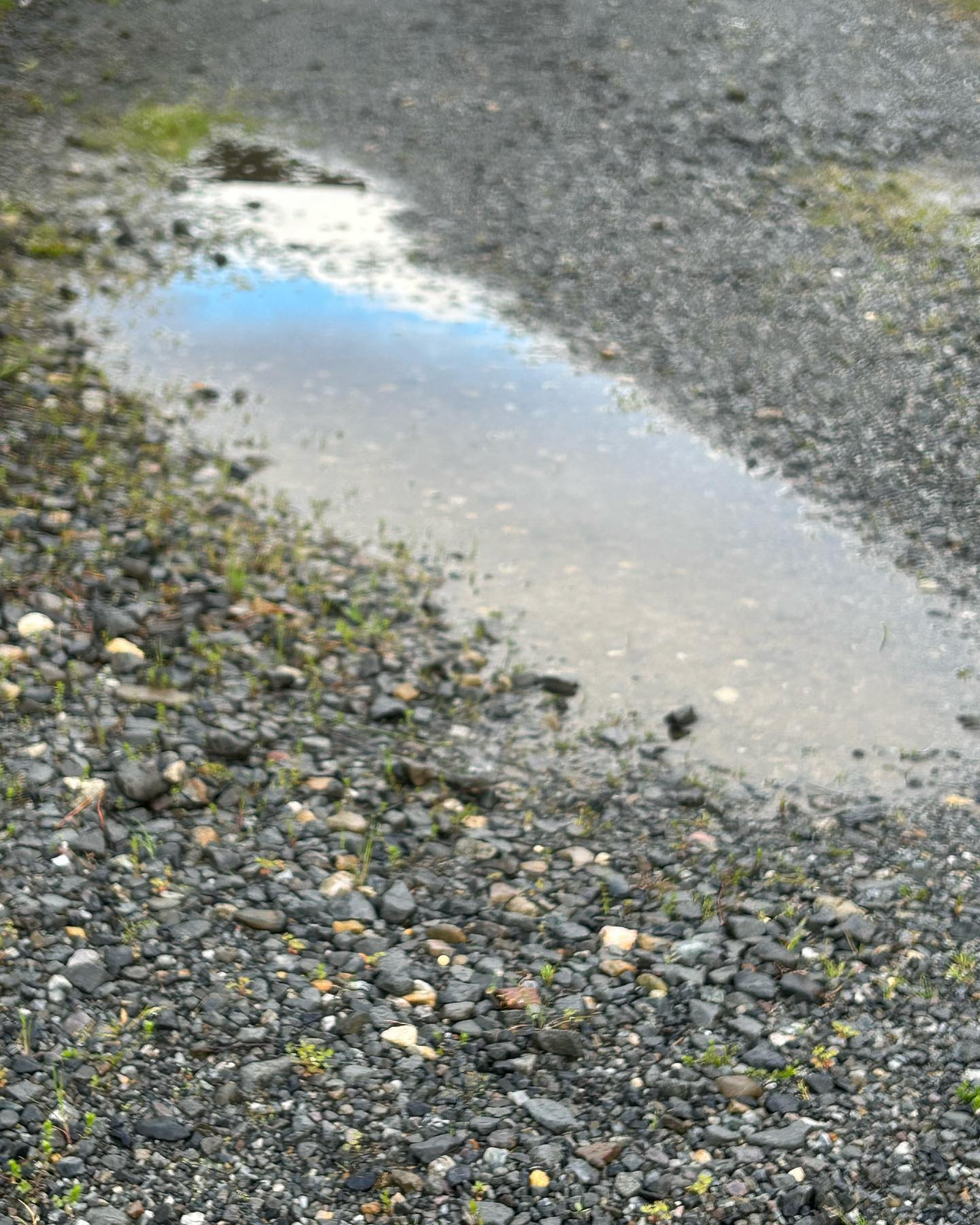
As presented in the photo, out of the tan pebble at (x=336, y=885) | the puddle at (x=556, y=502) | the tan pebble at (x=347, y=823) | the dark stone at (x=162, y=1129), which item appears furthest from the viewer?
the puddle at (x=556, y=502)

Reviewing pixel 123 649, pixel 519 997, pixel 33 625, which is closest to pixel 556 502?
pixel 123 649

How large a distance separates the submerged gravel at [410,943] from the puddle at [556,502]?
0.58 meters

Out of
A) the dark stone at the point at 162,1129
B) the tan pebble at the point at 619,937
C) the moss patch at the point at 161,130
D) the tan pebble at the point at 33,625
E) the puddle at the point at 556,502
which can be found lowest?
the dark stone at the point at 162,1129

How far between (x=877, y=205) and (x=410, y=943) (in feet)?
30.1

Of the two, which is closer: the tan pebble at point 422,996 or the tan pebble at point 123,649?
the tan pebble at point 422,996

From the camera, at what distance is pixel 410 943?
197 inches

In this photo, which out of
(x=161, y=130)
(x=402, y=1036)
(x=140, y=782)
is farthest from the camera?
(x=161, y=130)

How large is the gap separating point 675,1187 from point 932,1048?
48.9 inches

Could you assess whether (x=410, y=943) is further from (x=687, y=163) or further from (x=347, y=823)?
(x=687, y=163)

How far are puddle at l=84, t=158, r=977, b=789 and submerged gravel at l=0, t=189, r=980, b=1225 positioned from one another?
0.58 metres

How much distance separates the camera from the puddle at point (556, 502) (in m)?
6.84

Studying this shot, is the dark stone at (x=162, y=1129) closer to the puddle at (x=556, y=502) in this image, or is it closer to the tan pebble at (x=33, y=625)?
the tan pebble at (x=33, y=625)

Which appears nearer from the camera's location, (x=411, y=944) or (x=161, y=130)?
(x=411, y=944)

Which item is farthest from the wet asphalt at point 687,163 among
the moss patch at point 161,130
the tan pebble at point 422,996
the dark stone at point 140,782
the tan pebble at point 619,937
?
the dark stone at point 140,782
